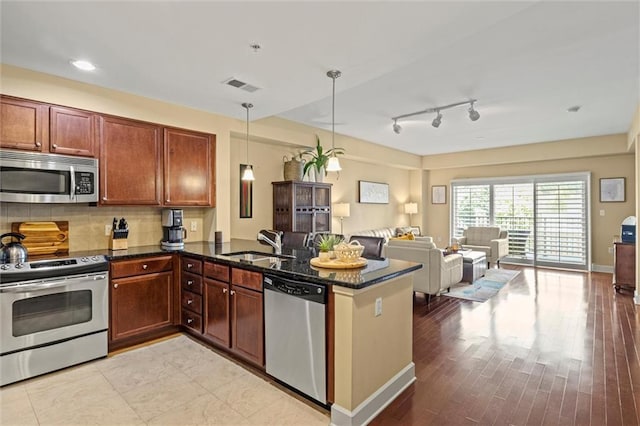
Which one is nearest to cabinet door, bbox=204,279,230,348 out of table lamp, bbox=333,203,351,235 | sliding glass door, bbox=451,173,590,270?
table lamp, bbox=333,203,351,235

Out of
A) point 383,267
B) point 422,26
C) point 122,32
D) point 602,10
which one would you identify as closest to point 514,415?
point 383,267

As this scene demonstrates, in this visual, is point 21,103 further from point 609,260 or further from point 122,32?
point 609,260

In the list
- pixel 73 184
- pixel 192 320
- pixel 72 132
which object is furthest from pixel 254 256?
pixel 72 132

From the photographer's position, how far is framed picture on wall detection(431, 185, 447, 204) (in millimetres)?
9320

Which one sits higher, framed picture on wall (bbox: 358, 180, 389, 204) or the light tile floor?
framed picture on wall (bbox: 358, 180, 389, 204)

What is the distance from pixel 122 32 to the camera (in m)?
2.35

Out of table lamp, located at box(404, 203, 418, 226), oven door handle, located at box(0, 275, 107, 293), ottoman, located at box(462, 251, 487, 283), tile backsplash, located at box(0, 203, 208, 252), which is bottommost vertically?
ottoman, located at box(462, 251, 487, 283)

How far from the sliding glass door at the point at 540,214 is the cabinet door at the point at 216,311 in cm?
738

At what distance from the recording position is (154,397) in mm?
2467

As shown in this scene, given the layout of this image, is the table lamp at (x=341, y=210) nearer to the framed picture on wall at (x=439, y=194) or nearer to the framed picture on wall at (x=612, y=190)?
the framed picture on wall at (x=439, y=194)

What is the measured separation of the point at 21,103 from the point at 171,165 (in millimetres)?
1378

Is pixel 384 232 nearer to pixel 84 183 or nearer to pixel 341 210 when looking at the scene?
pixel 341 210

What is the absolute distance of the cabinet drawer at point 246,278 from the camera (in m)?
2.70

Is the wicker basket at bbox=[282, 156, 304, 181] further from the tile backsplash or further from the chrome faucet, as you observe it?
the chrome faucet
